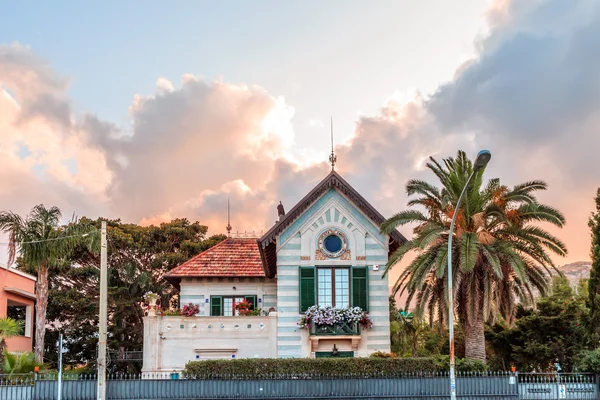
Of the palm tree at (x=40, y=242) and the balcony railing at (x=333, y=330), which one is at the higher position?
the palm tree at (x=40, y=242)

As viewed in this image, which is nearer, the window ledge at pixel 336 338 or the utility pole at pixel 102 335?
the utility pole at pixel 102 335

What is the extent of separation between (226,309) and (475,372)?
564 inches

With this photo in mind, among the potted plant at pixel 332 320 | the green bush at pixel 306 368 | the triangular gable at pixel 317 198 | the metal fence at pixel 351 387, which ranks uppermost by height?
the triangular gable at pixel 317 198

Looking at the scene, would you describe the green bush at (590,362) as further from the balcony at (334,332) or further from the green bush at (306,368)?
the balcony at (334,332)

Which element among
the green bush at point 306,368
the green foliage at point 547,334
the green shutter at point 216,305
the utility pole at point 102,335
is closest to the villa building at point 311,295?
the green shutter at point 216,305

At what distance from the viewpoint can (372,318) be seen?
3288 centimetres

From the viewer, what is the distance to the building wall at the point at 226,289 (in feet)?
122

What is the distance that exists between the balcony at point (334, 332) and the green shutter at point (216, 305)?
6794mm

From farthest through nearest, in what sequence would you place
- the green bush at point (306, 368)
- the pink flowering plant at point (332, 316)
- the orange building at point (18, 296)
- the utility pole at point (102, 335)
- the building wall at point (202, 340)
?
1. the orange building at point (18, 296)
2. the pink flowering plant at point (332, 316)
3. the building wall at point (202, 340)
4. the green bush at point (306, 368)
5. the utility pole at point (102, 335)

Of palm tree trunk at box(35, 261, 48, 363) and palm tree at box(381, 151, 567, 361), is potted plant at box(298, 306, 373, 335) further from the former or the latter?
palm tree trunk at box(35, 261, 48, 363)

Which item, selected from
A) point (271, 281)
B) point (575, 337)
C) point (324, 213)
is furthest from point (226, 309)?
point (575, 337)

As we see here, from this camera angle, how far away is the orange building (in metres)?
41.1

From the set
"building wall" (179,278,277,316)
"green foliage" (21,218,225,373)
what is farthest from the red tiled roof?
"green foliage" (21,218,225,373)

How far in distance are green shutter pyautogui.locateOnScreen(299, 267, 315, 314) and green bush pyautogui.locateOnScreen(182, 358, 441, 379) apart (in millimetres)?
5075
